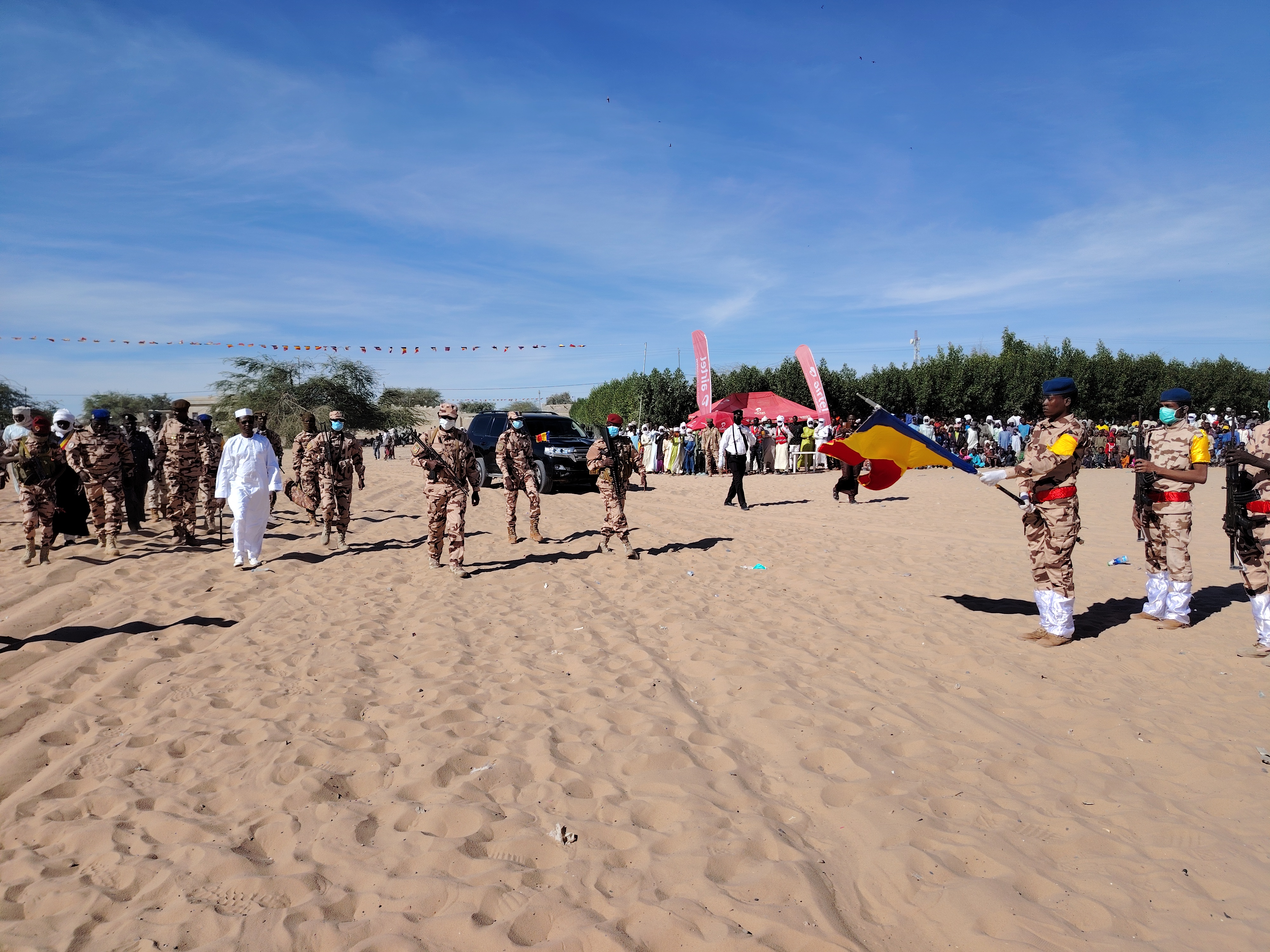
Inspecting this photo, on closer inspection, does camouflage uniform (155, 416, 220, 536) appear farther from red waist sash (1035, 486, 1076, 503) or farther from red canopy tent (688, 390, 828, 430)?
red canopy tent (688, 390, 828, 430)

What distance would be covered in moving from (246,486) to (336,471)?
1490mm

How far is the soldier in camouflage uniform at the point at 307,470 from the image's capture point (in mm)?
11461

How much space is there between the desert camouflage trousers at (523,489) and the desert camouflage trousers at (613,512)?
1.33 m

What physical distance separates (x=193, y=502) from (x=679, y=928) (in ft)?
36.1

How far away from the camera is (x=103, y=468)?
31.9 ft

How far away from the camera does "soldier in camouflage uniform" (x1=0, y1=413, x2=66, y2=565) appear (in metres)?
9.27

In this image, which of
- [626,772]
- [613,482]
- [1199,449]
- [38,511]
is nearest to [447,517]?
[613,482]

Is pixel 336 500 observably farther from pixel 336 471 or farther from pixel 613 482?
pixel 613 482

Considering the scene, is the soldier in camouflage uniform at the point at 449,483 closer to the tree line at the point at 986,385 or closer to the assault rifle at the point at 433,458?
the assault rifle at the point at 433,458

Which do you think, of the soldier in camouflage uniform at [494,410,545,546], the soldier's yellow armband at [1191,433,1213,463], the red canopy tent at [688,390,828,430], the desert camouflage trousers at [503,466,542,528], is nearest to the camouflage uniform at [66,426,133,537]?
the soldier in camouflage uniform at [494,410,545,546]

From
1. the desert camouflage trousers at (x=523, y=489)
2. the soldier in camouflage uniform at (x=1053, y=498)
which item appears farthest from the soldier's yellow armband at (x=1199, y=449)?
the desert camouflage trousers at (x=523, y=489)

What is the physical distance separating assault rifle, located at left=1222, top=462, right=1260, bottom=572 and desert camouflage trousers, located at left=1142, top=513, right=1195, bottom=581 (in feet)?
1.19

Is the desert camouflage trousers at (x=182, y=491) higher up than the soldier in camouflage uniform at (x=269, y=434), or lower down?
lower down

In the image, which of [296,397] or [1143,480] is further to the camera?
[296,397]
